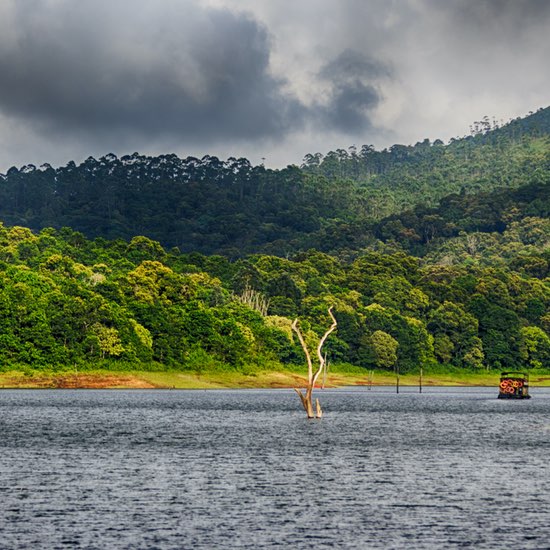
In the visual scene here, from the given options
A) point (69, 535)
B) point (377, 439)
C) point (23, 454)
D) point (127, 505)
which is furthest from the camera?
point (377, 439)

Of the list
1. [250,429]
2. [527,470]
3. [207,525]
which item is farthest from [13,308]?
[207,525]

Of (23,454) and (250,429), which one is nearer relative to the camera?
(23,454)

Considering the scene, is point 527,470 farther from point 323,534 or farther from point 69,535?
point 69,535

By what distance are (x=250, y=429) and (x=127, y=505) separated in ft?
175

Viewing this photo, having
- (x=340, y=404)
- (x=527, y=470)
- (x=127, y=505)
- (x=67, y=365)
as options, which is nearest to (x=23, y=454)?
(x=127, y=505)

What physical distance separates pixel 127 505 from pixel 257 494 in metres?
8.54

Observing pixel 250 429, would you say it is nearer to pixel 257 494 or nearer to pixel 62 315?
pixel 257 494

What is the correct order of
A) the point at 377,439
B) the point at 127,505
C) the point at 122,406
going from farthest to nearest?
the point at 122,406
the point at 377,439
the point at 127,505

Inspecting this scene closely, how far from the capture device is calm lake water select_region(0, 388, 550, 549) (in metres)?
45.9

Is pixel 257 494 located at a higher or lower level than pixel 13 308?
lower

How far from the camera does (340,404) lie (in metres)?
168

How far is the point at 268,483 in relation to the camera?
62.7 m

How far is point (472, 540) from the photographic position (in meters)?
45.1

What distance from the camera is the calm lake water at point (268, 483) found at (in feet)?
151
